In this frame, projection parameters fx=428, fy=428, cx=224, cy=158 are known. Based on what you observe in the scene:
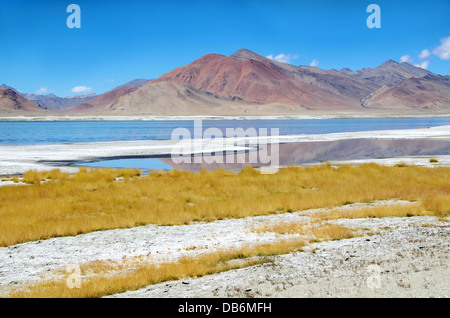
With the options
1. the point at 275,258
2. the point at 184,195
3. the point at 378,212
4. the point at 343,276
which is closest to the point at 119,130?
the point at 184,195

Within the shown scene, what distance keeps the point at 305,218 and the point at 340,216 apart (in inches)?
40.2

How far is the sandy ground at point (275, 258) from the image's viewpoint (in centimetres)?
659

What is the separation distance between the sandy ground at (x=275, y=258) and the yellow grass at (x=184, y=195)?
1049 mm

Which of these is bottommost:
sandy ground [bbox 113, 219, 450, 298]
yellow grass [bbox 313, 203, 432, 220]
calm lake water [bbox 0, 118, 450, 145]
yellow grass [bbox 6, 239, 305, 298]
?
yellow grass [bbox 6, 239, 305, 298]

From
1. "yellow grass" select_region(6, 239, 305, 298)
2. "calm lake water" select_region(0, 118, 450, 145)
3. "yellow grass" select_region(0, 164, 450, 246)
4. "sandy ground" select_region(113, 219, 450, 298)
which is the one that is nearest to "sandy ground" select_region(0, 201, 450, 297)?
"sandy ground" select_region(113, 219, 450, 298)

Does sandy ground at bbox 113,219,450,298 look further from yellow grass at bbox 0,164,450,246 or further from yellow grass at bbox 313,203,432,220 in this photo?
yellow grass at bbox 0,164,450,246

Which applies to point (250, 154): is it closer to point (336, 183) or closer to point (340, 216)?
point (336, 183)

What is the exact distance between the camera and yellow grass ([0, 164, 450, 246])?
1288 centimetres

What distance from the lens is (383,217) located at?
40.6 feet

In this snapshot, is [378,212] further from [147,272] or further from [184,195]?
[147,272]

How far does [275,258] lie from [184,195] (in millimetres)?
9082

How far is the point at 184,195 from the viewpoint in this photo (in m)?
17.2

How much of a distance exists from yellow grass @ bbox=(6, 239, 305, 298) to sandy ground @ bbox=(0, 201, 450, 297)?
1.02 ft

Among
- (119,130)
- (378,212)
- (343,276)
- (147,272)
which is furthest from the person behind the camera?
(119,130)
